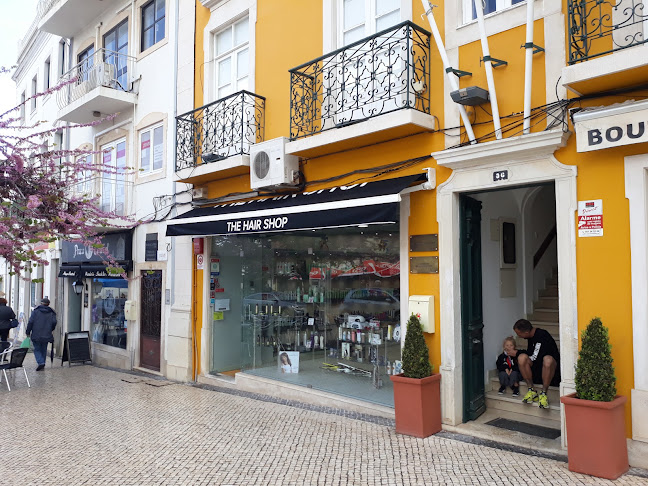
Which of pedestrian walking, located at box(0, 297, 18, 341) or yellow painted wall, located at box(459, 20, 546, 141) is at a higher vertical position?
yellow painted wall, located at box(459, 20, 546, 141)

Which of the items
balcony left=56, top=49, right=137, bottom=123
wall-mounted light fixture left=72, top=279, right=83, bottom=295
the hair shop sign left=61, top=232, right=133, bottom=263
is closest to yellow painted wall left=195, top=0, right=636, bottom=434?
the hair shop sign left=61, top=232, right=133, bottom=263

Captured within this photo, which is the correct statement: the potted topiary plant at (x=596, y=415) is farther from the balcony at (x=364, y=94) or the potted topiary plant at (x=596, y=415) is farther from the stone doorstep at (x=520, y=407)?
the balcony at (x=364, y=94)

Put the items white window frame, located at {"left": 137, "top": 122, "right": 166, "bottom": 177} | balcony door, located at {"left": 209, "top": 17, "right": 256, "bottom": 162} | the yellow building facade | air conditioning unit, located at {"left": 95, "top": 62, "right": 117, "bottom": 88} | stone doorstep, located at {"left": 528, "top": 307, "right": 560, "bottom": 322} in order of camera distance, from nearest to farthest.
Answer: the yellow building facade
stone doorstep, located at {"left": 528, "top": 307, "right": 560, "bottom": 322}
balcony door, located at {"left": 209, "top": 17, "right": 256, "bottom": 162}
white window frame, located at {"left": 137, "top": 122, "right": 166, "bottom": 177}
air conditioning unit, located at {"left": 95, "top": 62, "right": 117, "bottom": 88}

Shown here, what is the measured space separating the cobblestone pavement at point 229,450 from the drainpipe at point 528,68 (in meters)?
3.36

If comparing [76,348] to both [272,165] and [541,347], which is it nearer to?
[272,165]

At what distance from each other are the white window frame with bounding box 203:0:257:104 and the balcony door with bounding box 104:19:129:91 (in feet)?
11.0

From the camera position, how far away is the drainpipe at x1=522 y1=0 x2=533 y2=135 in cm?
533

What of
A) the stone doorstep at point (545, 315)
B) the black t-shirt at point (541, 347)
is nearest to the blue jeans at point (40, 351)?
the stone doorstep at point (545, 315)

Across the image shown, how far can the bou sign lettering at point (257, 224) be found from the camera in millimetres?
7531

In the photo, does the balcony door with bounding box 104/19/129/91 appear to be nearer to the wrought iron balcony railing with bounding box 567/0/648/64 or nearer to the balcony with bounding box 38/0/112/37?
the balcony with bounding box 38/0/112/37

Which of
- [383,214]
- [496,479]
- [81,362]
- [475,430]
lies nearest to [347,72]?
[383,214]

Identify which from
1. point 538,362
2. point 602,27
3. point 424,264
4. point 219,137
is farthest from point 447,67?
point 219,137

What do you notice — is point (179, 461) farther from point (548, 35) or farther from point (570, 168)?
point (548, 35)

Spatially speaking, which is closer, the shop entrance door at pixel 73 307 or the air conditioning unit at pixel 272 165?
the air conditioning unit at pixel 272 165
